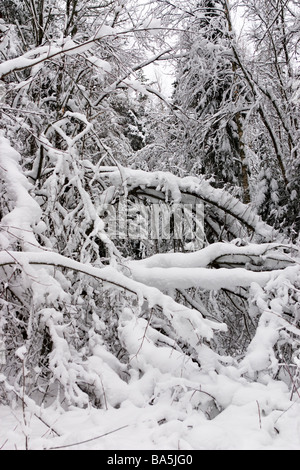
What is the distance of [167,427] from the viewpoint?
7.82ft

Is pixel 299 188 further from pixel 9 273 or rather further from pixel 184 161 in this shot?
pixel 9 273

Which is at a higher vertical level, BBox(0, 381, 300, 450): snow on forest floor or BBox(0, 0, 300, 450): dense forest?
BBox(0, 0, 300, 450): dense forest

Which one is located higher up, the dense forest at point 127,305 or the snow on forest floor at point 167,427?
the dense forest at point 127,305

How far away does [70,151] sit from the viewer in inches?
160

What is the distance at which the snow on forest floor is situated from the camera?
2246mm

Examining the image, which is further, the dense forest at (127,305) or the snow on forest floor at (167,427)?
the dense forest at (127,305)

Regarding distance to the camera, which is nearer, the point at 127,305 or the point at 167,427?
the point at 167,427

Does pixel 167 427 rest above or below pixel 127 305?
below

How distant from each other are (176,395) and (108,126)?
652 cm

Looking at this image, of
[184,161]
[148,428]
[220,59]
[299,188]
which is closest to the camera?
[148,428]

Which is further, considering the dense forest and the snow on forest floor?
the dense forest

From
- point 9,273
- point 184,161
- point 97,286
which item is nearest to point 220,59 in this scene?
point 184,161

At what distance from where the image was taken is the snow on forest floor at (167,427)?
7.37 feet

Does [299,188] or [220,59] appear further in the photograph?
[220,59]
